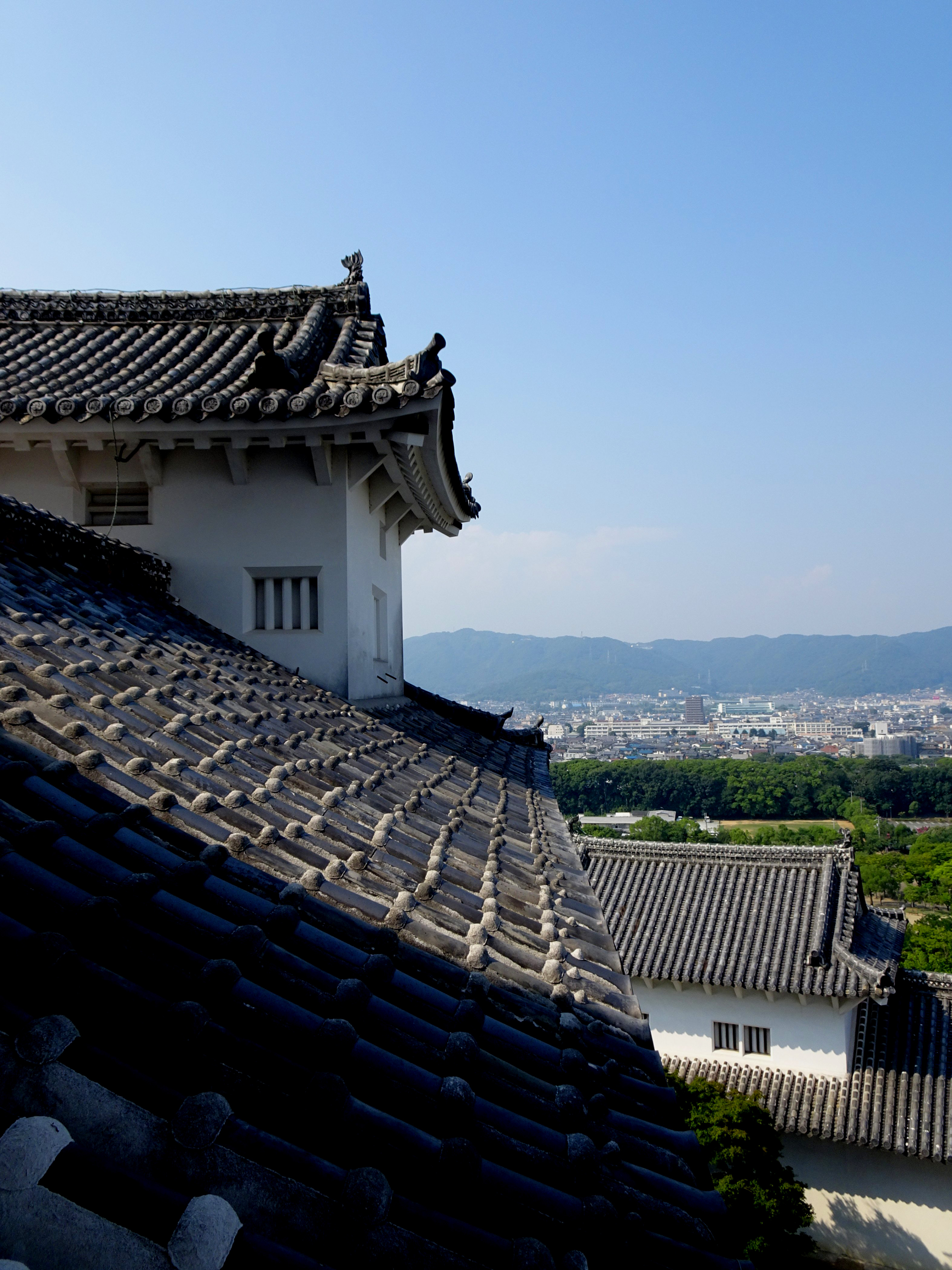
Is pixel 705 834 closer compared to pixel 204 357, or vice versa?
pixel 204 357

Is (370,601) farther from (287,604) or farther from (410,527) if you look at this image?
(410,527)

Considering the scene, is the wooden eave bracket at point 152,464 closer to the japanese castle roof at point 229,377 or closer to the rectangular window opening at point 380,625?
the japanese castle roof at point 229,377

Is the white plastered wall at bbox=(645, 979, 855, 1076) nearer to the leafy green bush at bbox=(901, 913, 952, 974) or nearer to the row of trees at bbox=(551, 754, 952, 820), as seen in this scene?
the leafy green bush at bbox=(901, 913, 952, 974)

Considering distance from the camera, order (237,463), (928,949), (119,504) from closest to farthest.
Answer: (237,463) → (119,504) → (928,949)

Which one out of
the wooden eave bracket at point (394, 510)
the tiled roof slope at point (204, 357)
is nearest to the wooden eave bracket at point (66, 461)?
the tiled roof slope at point (204, 357)

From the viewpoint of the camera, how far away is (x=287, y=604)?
848 centimetres

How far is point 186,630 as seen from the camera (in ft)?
23.2

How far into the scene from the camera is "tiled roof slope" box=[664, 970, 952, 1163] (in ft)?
49.9

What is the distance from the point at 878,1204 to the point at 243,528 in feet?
52.9

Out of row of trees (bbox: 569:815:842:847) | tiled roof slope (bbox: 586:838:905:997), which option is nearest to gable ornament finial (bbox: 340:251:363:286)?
tiled roof slope (bbox: 586:838:905:997)

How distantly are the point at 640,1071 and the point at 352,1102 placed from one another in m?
1.31

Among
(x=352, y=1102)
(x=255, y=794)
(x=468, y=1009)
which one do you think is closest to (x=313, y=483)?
(x=255, y=794)

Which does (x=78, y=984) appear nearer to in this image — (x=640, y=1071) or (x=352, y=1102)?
(x=352, y=1102)

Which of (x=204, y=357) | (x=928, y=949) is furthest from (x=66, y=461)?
(x=928, y=949)
